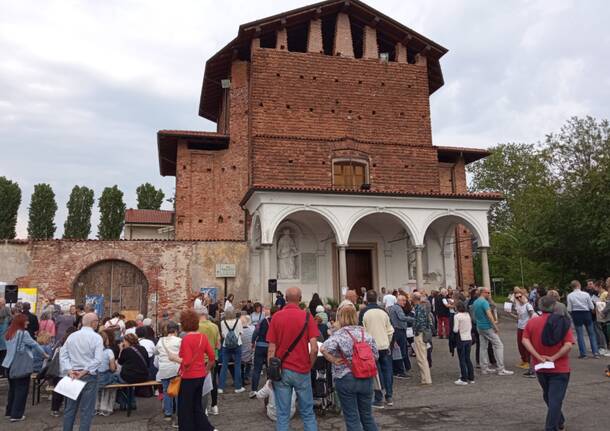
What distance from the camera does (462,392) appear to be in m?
8.42

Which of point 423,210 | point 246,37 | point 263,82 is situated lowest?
point 423,210

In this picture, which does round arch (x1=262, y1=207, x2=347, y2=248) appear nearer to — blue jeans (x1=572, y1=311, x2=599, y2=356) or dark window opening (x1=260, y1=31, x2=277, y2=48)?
blue jeans (x1=572, y1=311, x2=599, y2=356)

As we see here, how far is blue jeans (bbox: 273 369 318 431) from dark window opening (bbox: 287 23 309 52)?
64.2ft

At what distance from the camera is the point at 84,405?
580cm

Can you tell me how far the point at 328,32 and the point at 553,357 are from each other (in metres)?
20.8

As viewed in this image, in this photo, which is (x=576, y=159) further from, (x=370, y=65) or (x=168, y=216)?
(x=168, y=216)

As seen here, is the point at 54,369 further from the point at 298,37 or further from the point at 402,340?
the point at 298,37

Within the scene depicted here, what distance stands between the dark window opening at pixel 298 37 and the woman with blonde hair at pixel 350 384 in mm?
19417

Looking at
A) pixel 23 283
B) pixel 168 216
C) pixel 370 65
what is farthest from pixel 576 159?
pixel 23 283

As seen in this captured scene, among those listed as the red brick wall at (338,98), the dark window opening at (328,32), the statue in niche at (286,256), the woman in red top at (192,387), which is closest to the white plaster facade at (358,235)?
the statue in niche at (286,256)

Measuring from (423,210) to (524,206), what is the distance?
22.2 meters

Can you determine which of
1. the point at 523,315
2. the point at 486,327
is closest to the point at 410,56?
the point at 523,315

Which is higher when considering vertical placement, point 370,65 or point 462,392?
point 370,65

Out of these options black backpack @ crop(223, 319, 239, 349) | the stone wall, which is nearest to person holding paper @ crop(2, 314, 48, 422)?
black backpack @ crop(223, 319, 239, 349)
